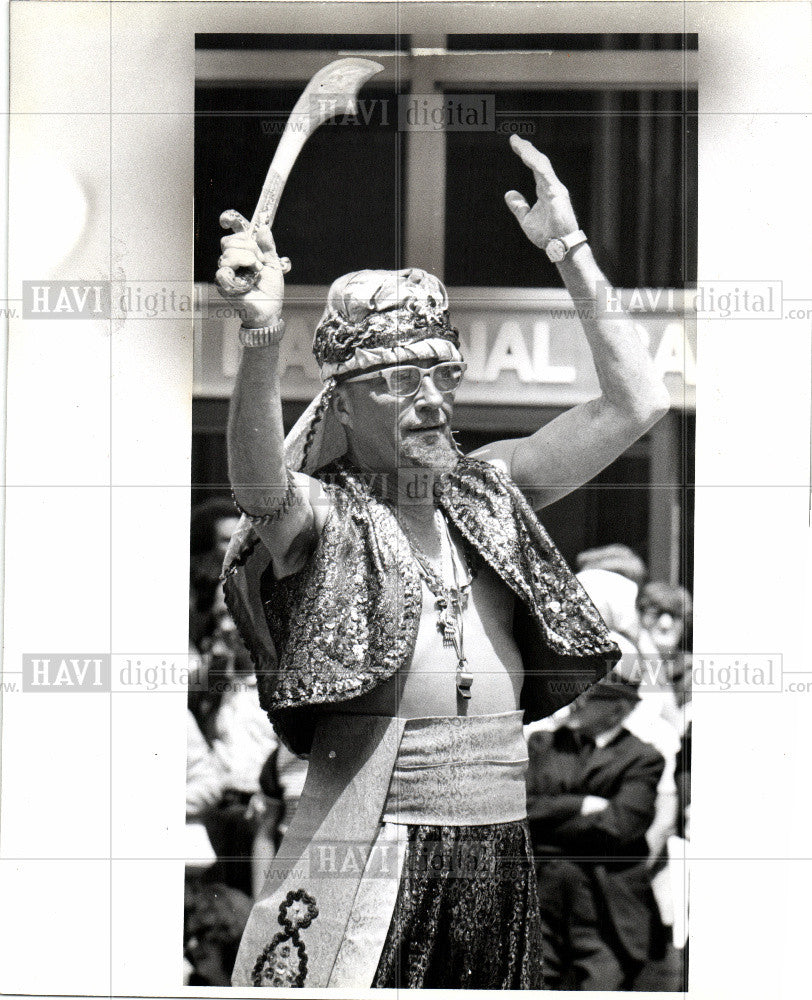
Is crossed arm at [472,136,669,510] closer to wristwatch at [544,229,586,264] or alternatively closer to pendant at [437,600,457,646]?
wristwatch at [544,229,586,264]

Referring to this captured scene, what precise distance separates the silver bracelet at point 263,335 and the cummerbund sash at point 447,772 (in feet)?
3.20

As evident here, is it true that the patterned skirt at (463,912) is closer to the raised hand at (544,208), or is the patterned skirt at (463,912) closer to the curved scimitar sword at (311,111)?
the raised hand at (544,208)

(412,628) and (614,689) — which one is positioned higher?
(412,628)

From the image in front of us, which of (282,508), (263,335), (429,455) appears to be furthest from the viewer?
(429,455)

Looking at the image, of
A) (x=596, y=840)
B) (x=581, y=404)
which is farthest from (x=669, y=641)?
(x=581, y=404)

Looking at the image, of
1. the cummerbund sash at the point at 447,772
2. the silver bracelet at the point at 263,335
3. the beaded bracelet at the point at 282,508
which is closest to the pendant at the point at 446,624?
the cummerbund sash at the point at 447,772

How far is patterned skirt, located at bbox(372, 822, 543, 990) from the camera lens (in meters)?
3.25

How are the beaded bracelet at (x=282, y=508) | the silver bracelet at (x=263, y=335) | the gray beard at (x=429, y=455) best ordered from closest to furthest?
the silver bracelet at (x=263, y=335), the beaded bracelet at (x=282, y=508), the gray beard at (x=429, y=455)

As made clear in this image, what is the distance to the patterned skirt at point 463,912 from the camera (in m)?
3.25

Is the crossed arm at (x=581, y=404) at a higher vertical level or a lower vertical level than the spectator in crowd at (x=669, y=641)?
higher

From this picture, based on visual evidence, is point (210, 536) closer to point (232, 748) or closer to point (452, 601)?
point (232, 748)

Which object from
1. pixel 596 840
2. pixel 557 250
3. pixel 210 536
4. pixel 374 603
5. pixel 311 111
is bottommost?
pixel 596 840

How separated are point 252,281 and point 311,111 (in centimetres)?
59

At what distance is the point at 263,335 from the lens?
3.04 m
